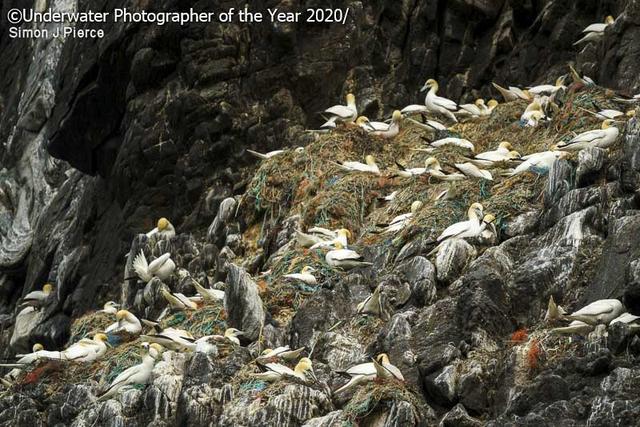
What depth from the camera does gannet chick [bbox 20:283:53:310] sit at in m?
30.7

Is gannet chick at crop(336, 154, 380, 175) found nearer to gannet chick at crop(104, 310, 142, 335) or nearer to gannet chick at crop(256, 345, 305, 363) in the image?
gannet chick at crop(104, 310, 142, 335)

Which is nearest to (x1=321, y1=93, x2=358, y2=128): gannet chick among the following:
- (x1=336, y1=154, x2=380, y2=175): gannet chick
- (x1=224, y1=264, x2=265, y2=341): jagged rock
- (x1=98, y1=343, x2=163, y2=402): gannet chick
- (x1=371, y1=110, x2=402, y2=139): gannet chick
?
(x1=371, y1=110, x2=402, y2=139): gannet chick

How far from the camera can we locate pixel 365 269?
68.2 ft

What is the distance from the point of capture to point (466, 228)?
1953 centimetres

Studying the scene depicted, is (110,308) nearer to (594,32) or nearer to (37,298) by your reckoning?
(37,298)

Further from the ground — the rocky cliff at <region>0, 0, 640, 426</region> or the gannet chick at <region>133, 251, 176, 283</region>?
the rocky cliff at <region>0, 0, 640, 426</region>

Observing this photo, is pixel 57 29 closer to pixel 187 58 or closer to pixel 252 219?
pixel 187 58

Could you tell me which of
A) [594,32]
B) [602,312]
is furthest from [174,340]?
[594,32]

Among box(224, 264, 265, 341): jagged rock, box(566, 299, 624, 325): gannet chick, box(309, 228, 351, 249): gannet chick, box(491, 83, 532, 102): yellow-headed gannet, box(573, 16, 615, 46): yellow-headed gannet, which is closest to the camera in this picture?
box(566, 299, 624, 325): gannet chick

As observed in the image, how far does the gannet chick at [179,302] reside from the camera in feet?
74.5

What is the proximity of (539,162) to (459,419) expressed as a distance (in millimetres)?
5865

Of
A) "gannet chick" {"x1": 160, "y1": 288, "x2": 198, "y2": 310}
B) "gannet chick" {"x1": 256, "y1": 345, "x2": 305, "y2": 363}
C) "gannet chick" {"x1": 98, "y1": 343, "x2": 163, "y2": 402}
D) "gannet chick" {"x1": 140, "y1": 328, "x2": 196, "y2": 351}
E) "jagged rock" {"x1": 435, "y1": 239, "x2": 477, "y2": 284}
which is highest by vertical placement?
"jagged rock" {"x1": 435, "y1": 239, "x2": 477, "y2": 284}

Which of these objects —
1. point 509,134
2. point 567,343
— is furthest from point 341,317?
point 509,134

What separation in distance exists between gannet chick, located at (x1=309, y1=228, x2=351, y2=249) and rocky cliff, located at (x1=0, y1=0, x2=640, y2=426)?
257 mm
